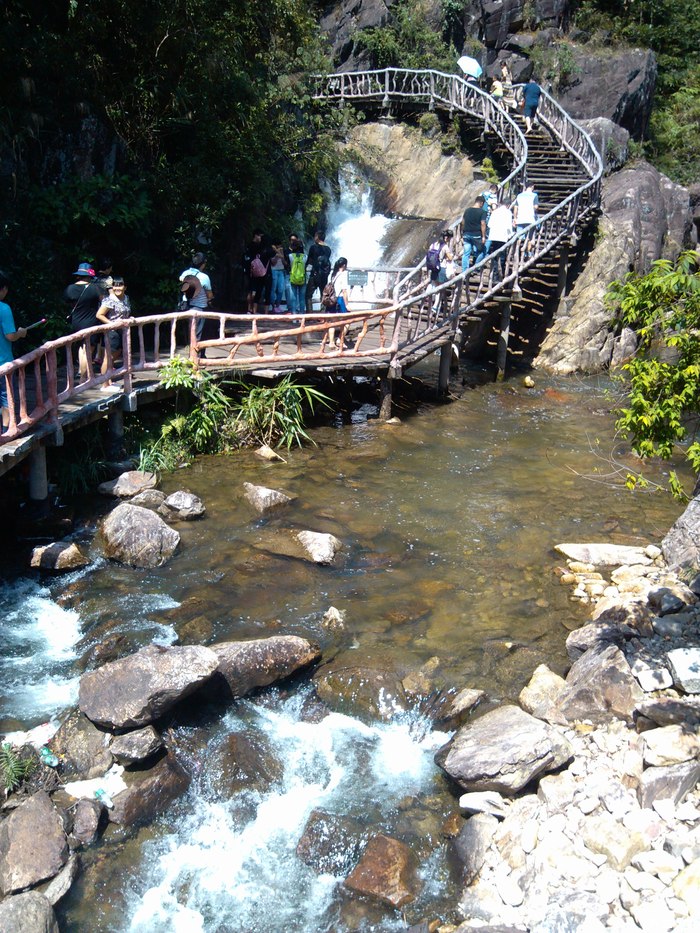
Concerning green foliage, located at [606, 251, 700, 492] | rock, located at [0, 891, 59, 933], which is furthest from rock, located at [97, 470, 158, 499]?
green foliage, located at [606, 251, 700, 492]

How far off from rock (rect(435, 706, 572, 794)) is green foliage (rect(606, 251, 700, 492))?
2.34 meters

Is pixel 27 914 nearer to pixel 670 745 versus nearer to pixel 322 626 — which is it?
pixel 322 626

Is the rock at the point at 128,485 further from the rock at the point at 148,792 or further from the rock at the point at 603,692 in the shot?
the rock at the point at 603,692

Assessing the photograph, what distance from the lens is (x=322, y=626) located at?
8828mm

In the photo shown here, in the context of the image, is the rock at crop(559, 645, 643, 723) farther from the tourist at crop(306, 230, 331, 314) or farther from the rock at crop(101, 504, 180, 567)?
the tourist at crop(306, 230, 331, 314)

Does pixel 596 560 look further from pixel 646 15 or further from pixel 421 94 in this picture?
pixel 646 15

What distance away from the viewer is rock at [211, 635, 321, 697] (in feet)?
25.5

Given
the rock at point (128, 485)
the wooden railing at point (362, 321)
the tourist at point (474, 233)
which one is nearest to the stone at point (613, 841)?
the wooden railing at point (362, 321)

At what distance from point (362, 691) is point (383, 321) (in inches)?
343

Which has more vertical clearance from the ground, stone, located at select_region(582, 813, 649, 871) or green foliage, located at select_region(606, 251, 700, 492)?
green foliage, located at select_region(606, 251, 700, 492)

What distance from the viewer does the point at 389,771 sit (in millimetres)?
7258

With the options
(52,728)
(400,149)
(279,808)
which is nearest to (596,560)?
(279,808)

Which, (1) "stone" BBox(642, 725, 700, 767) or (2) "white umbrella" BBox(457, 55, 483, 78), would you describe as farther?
(2) "white umbrella" BBox(457, 55, 483, 78)

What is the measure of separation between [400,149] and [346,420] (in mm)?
14676
